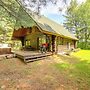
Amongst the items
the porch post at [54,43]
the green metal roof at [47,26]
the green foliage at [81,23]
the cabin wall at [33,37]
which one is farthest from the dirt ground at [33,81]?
the green foliage at [81,23]

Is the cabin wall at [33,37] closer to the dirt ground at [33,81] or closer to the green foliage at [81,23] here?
the dirt ground at [33,81]

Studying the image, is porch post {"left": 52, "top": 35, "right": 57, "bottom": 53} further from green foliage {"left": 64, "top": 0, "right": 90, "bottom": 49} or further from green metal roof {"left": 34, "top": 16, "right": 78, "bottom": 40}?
green foliage {"left": 64, "top": 0, "right": 90, "bottom": 49}

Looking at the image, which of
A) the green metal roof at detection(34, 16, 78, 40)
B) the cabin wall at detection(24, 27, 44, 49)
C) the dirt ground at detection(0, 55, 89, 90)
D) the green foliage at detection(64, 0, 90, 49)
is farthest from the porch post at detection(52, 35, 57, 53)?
the green foliage at detection(64, 0, 90, 49)

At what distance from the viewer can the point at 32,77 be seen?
8703mm

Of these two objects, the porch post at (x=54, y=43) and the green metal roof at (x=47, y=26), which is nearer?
the green metal roof at (x=47, y=26)

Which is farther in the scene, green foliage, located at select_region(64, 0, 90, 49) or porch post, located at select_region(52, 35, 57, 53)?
green foliage, located at select_region(64, 0, 90, 49)

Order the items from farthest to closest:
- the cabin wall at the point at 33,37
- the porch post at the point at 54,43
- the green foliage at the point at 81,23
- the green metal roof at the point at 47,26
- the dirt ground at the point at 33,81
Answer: the green foliage at the point at 81,23 → the porch post at the point at 54,43 → the cabin wall at the point at 33,37 → the green metal roof at the point at 47,26 → the dirt ground at the point at 33,81

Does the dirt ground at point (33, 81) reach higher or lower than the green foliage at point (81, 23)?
lower

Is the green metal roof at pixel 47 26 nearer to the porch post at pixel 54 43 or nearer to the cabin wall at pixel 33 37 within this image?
the porch post at pixel 54 43

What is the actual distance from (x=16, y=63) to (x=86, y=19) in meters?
30.8

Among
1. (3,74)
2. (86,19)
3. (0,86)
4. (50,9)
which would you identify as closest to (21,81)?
(0,86)

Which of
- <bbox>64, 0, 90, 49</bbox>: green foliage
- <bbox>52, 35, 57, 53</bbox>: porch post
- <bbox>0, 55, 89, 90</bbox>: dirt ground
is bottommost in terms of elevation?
<bbox>0, 55, 89, 90</bbox>: dirt ground

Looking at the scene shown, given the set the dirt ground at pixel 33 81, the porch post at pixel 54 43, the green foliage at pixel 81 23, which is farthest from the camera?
the green foliage at pixel 81 23

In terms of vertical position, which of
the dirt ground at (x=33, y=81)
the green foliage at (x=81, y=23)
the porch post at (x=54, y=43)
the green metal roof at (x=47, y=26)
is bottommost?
the dirt ground at (x=33, y=81)
